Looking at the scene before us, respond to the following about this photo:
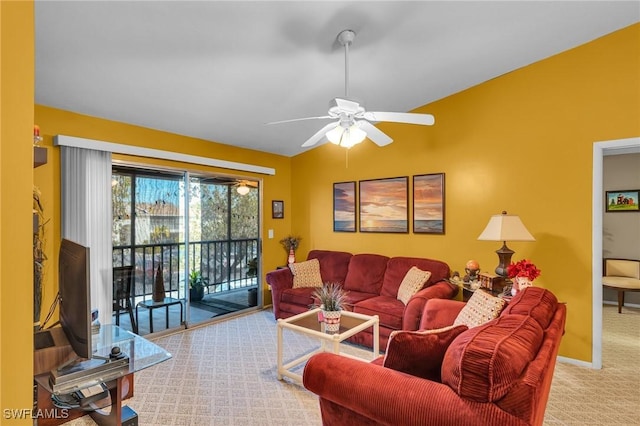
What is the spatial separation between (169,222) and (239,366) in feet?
6.72

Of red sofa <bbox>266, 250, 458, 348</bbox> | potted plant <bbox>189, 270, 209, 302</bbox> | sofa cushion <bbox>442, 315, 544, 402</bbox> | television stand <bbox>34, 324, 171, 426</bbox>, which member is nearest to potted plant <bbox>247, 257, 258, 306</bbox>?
potted plant <bbox>189, 270, 209, 302</bbox>

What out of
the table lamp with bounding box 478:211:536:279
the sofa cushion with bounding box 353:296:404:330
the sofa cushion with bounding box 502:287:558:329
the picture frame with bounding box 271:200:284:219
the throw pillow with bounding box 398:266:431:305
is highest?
the picture frame with bounding box 271:200:284:219

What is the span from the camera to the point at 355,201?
4.68 m

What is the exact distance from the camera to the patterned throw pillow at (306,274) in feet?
14.2

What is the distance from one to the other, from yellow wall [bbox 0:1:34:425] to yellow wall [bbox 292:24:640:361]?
3744 mm

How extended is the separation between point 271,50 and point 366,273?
9.22ft

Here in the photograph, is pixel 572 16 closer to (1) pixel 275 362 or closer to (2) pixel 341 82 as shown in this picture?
(2) pixel 341 82

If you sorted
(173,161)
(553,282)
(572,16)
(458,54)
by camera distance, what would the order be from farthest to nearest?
(173,161) < (553,282) < (458,54) < (572,16)

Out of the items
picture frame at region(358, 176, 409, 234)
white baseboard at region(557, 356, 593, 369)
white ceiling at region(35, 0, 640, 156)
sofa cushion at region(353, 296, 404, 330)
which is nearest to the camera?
white ceiling at region(35, 0, 640, 156)

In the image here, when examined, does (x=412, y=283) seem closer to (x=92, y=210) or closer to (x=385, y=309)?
(x=385, y=309)

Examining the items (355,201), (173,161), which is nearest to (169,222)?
(173,161)

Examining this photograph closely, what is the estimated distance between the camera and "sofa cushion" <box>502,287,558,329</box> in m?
1.69

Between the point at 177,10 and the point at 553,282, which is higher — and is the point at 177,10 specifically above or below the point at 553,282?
above

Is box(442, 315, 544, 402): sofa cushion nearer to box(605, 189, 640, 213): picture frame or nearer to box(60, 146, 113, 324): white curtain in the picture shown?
box(60, 146, 113, 324): white curtain
